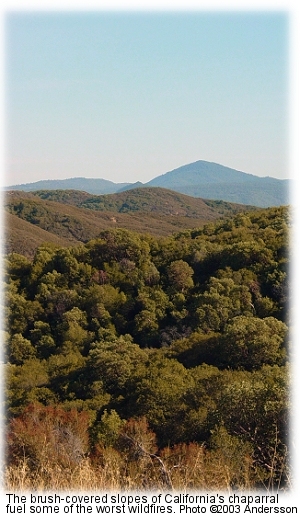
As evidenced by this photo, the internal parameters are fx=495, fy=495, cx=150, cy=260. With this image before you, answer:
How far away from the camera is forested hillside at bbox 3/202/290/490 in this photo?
9.67 m

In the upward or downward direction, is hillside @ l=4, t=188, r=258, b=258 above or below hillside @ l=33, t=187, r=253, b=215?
below

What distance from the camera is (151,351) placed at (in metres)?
20.1

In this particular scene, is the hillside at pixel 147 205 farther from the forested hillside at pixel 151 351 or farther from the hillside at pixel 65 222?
the forested hillside at pixel 151 351

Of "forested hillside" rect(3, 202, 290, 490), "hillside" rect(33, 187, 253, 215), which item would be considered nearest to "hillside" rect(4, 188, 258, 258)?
"hillside" rect(33, 187, 253, 215)

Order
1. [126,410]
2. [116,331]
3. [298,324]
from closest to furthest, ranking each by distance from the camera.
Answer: [126,410]
[298,324]
[116,331]

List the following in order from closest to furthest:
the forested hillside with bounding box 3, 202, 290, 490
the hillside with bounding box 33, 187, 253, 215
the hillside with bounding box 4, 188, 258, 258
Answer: the forested hillside with bounding box 3, 202, 290, 490, the hillside with bounding box 4, 188, 258, 258, the hillside with bounding box 33, 187, 253, 215

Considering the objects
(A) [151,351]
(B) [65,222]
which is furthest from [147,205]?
(A) [151,351]

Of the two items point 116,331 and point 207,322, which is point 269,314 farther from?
point 116,331

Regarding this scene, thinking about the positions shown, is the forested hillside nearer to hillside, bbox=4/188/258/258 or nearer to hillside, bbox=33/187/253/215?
hillside, bbox=4/188/258/258

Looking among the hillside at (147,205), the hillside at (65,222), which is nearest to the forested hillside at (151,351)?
the hillside at (65,222)

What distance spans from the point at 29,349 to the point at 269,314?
10830 mm

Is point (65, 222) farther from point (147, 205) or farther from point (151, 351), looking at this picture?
point (151, 351)

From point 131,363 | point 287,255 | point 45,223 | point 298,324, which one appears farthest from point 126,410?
point 45,223

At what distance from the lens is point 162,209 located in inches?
7367
